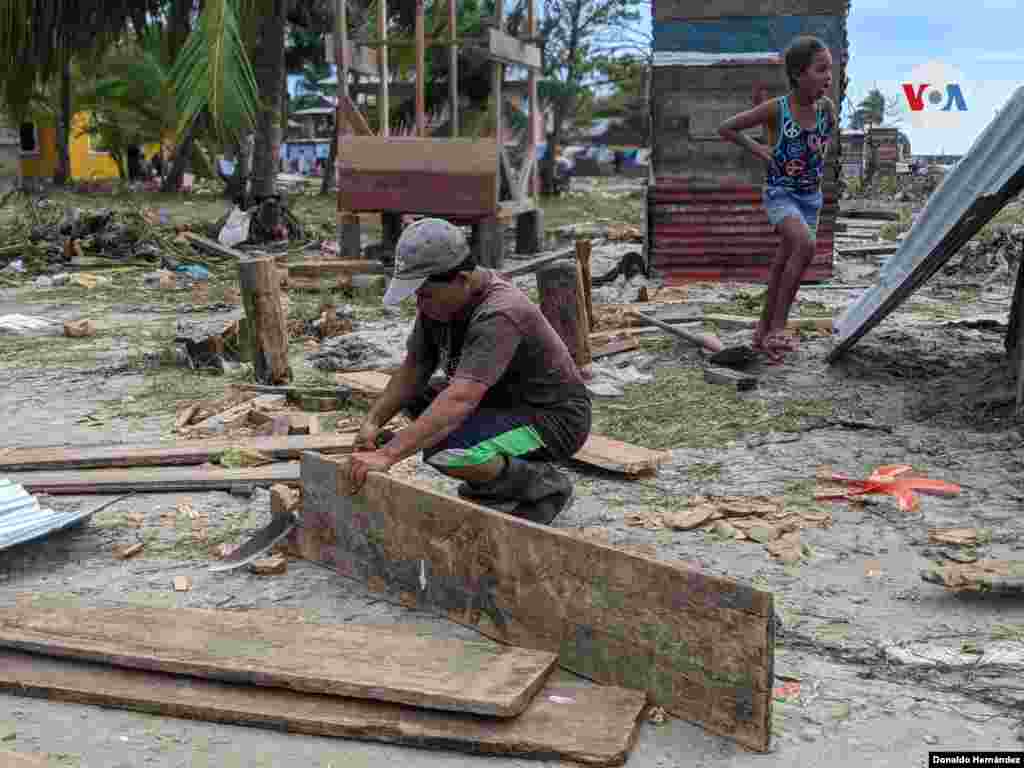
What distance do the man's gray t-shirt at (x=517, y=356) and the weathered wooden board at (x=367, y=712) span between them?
1.21m

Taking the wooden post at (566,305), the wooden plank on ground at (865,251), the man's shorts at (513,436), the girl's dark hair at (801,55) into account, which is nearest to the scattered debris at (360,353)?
the wooden post at (566,305)

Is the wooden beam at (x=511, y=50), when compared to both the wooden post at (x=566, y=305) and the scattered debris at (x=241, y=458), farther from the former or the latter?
the scattered debris at (x=241, y=458)

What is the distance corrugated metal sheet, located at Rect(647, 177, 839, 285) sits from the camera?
11727 mm

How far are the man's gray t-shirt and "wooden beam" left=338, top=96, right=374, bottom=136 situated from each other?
8.30 metres

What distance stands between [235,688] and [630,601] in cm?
109

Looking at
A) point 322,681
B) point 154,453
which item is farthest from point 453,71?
point 322,681

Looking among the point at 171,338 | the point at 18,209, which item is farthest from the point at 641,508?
the point at 18,209

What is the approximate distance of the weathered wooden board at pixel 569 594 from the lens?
280cm

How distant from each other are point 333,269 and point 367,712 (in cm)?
880

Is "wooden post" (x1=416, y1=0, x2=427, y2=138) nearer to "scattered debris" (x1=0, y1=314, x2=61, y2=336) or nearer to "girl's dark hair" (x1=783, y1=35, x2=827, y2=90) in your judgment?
"scattered debris" (x1=0, y1=314, x2=61, y2=336)

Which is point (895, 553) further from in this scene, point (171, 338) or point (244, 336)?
point (171, 338)

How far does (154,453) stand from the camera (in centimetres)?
539

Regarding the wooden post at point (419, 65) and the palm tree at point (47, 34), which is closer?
the wooden post at point (419, 65)

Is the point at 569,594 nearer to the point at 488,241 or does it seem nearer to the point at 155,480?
the point at 155,480
